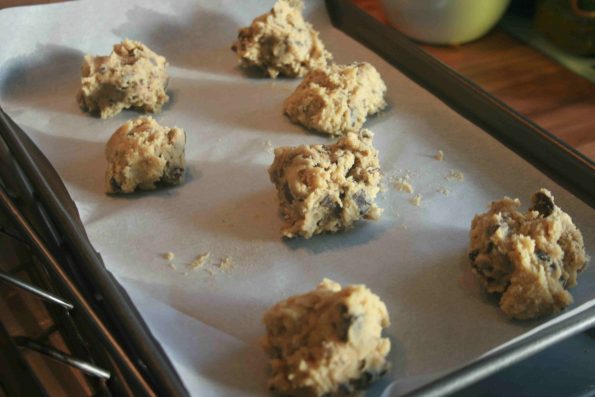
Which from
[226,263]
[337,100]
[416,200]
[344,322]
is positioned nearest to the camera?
[344,322]

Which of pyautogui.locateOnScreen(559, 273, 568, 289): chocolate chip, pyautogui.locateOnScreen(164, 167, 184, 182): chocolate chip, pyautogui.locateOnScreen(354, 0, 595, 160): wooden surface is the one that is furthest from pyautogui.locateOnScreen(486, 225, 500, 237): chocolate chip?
pyautogui.locateOnScreen(164, 167, 184, 182): chocolate chip

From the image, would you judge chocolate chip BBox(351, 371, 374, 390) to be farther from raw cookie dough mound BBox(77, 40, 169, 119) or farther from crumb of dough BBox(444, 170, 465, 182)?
raw cookie dough mound BBox(77, 40, 169, 119)

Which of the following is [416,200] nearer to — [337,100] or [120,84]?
[337,100]

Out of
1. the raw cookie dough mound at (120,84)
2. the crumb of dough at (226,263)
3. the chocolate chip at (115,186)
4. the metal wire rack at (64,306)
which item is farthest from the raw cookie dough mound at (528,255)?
the raw cookie dough mound at (120,84)

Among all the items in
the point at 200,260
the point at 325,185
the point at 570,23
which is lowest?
the point at 200,260

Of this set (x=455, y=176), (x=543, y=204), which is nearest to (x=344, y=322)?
(x=543, y=204)

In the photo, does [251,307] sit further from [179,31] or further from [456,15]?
[456,15]
